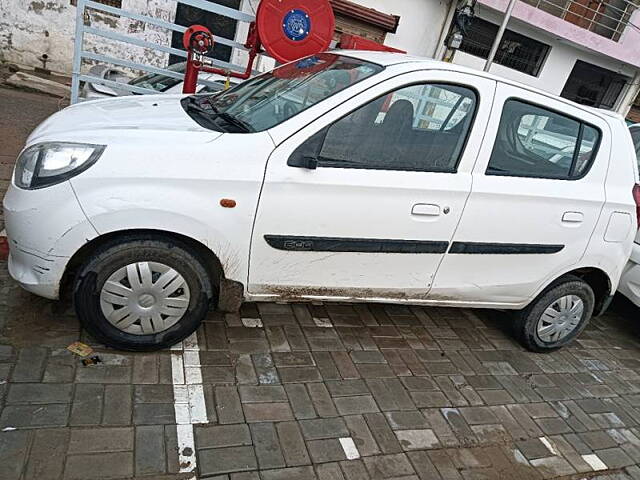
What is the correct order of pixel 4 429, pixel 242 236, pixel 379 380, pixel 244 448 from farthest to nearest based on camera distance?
pixel 379 380
pixel 242 236
pixel 244 448
pixel 4 429

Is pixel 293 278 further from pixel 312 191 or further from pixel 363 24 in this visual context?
pixel 363 24

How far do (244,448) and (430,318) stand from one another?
203 cm

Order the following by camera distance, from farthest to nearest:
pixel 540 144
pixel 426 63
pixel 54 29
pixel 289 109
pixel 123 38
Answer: pixel 54 29 < pixel 123 38 < pixel 540 144 < pixel 426 63 < pixel 289 109

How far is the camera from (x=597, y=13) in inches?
536

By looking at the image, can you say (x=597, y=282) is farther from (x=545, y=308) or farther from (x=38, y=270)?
(x=38, y=270)

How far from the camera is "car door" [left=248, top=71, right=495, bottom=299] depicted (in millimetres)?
2586

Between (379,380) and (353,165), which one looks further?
(379,380)

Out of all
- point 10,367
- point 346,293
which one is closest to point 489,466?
point 346,293

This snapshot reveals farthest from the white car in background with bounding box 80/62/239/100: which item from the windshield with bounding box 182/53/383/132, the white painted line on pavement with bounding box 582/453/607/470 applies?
the white painted line on pavement with bounding box 582/453/607/470

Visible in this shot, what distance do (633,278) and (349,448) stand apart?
10.3ft

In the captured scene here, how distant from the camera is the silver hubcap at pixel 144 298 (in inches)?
97.3

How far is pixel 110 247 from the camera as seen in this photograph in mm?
2428

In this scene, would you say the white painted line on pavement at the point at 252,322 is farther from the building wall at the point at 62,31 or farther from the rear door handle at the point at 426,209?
the building wall at the point at 62,31

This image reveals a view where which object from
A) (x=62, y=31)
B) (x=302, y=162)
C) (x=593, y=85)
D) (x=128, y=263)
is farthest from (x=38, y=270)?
(x=593, y=85)
